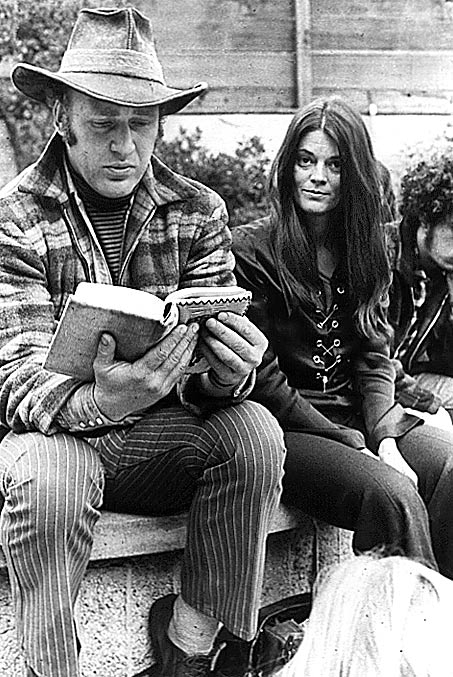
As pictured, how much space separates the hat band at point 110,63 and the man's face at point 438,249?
1.02 metres

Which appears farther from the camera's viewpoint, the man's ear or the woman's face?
the woman's face

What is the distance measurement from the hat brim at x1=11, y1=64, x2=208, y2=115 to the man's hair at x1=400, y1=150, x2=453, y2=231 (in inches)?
37.4

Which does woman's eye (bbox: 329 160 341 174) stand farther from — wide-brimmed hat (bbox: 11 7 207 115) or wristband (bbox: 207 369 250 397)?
wristband (bbox: 207 369 250 397)

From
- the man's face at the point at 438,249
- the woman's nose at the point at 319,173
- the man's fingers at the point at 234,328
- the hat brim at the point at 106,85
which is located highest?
the hat brim at the point at 106,85

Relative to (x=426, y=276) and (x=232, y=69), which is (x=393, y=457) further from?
(x=232, y=69)

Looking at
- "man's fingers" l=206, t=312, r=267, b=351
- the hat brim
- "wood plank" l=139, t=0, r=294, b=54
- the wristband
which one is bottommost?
the wristband

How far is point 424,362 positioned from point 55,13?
81.1 inches

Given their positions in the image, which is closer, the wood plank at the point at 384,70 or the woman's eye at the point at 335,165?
the woman's eye at the point at 335,165

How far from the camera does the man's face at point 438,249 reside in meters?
3.06

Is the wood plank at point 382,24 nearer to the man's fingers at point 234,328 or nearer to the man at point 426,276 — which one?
the man at point 426,276

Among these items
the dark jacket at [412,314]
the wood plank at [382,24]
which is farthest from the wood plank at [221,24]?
the dark jacket at [412,314]

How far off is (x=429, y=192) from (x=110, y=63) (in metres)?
1.12

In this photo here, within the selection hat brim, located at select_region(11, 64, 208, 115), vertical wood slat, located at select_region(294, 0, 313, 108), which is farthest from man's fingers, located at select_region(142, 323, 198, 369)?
vertical wood slat, located at select_region(294, 0, 313, 108)

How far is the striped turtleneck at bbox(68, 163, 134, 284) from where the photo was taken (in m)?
2.36
